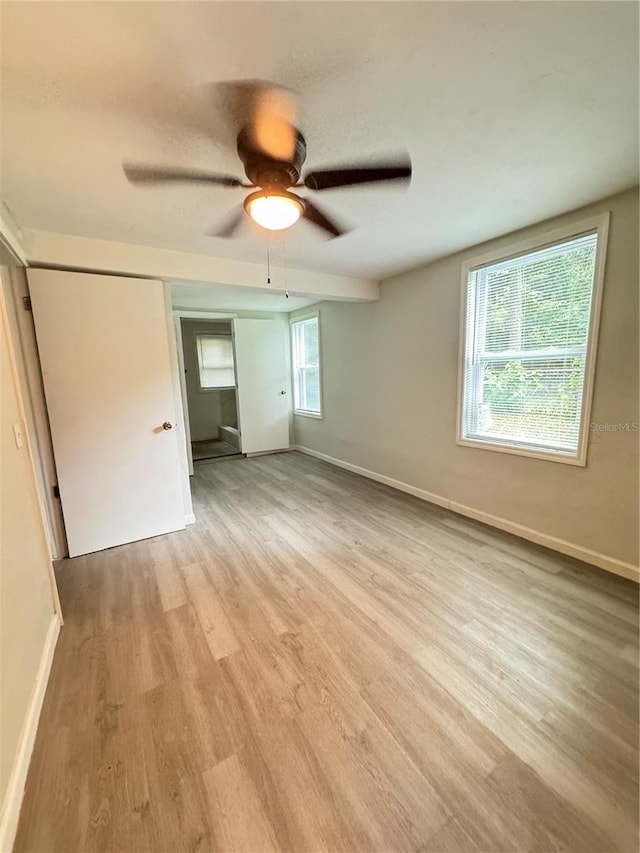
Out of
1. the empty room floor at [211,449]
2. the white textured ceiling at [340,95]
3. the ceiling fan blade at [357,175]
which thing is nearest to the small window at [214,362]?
the empty room floor at [211,449]

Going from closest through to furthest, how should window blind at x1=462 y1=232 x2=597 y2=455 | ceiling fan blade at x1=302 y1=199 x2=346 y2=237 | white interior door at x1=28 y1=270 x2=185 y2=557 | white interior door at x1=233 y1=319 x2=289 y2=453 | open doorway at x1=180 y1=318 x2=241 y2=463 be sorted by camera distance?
ceiling fan blade at x1=302 y1=199 x2=346 y2=237 < window blind at x1=462 y1=232 x2=597 y2=455 < white interior door at x1=28 y1=270 x2=185 y2=557 < white interior door at x1=233 y1=319 x2=289 y2=453 < open doorway at x1=180 y1=318 x2=241 y2=463

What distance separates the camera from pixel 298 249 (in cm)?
277

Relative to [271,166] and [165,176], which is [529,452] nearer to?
[271,166]

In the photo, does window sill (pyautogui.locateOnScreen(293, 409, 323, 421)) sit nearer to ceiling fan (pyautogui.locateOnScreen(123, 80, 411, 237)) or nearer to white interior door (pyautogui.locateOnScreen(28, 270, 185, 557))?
white interior door (pyautogui.locateOnScreen(28, 270, 185, 557))

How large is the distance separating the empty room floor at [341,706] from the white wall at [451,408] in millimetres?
411

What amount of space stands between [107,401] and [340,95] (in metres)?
2.45

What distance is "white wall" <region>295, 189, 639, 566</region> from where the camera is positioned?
209 cm

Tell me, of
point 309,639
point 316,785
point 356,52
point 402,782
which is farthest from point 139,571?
point 356,52

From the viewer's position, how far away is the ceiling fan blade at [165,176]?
133cm

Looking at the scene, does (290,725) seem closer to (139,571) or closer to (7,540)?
(7,540)

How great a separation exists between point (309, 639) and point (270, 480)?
2.66m

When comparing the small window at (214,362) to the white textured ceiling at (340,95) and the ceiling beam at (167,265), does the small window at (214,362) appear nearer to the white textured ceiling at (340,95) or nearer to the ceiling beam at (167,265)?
the ceiling beam at (167,265)

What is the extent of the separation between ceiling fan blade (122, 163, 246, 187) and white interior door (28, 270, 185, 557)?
1.39m

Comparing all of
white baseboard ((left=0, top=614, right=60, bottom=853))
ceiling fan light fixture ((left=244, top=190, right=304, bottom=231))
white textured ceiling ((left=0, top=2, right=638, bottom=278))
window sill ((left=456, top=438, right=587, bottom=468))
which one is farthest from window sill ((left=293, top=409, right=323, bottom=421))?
white baseboard ((left=0, top=614, right=60, bottom=853))
